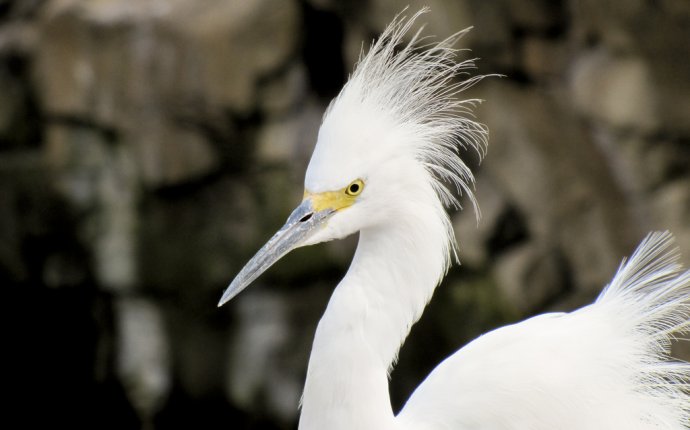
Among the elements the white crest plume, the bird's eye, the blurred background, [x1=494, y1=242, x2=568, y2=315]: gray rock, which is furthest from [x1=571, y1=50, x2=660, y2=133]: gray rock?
the bird's eye

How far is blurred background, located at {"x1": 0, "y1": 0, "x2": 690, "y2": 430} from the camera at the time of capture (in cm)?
432

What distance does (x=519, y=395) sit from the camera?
7.02 ft

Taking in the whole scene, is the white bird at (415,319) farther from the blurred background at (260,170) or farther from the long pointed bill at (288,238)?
the blurred background at (260,170)

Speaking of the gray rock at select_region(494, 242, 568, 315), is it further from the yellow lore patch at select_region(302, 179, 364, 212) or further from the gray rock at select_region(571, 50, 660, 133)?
the yellow lore patch at select_region(302, 179, 364, 212)

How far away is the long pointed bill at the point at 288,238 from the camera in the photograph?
2002mm

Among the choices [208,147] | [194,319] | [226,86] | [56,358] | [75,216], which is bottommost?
[56,358]

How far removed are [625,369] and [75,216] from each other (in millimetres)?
3123

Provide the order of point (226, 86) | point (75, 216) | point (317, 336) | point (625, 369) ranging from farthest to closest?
point (75, 216)
point (226, 86)
point (625, 369)
point (317, 336)

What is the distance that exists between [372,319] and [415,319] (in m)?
0.11

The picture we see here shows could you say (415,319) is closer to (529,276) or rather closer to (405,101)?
(405,101)

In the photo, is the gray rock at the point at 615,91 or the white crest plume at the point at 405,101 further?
the gray rock at the point at 615,91

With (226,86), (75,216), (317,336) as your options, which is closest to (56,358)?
(75,216)

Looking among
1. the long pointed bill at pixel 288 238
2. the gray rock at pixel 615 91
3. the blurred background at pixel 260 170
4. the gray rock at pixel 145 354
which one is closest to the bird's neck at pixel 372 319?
the long pointed bill at pixel 288 238

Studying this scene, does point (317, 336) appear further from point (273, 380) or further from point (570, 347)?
point (273, 380)
